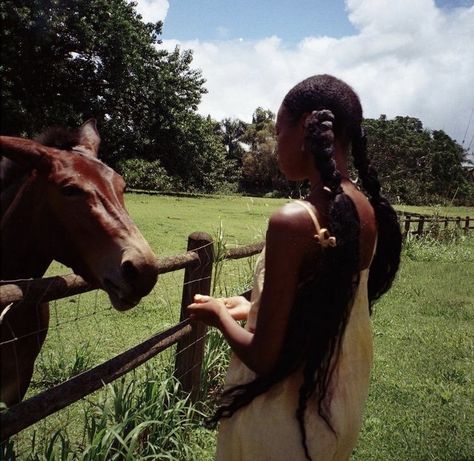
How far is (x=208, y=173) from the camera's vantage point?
34.4m

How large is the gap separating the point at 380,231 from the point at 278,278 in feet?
2.07

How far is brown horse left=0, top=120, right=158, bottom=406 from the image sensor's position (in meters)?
1.63

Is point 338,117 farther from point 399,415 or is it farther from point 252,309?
point 399,415

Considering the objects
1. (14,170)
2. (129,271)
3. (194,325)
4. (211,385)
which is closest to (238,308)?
(129,271)

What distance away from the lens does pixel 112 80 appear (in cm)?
908

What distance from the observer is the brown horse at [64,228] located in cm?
163

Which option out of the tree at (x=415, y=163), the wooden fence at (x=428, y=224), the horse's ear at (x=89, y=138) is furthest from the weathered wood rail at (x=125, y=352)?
the tree at (x=415, y=163)

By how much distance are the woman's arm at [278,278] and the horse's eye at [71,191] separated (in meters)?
A: 0.73

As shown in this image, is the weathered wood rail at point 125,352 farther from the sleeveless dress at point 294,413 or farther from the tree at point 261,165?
the tree at point 261,165

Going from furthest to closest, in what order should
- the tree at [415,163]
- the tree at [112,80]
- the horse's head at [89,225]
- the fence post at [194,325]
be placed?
the tree at [415,163]
the tree at [112,80]
the fence post at [194,325]
the horse's head at [89,225]

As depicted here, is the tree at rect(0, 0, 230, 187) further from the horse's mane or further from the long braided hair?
the long braided hair

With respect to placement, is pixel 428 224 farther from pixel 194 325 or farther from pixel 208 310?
pixel 208 310

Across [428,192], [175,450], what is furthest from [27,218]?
[428,192]

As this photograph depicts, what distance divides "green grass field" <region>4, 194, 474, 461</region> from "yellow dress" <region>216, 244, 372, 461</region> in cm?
93
